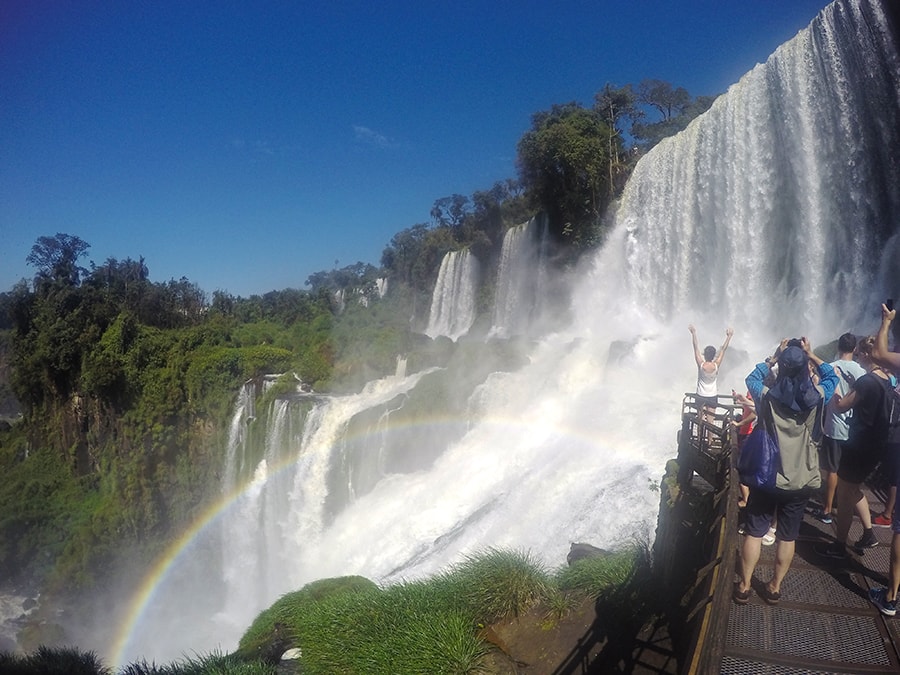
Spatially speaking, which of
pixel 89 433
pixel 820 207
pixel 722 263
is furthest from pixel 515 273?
pixel 89 433

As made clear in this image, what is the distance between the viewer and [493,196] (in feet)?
128

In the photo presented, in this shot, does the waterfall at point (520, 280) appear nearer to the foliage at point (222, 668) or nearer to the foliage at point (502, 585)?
the foliage at point (502, 585)

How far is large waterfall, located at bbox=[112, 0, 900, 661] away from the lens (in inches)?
389

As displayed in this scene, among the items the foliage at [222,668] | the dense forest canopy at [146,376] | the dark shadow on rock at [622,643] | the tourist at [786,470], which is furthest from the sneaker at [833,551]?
the dense forest canopy at [146,376]

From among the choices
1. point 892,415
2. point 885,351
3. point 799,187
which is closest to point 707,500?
point 892,415

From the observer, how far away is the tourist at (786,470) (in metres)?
3.14

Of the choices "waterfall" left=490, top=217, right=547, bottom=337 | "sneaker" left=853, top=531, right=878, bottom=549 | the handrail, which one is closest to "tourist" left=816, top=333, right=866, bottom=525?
"sneaker" left=853, top=531, right=878, bottom=549

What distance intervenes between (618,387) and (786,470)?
31.7ft

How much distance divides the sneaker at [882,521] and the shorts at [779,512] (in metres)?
1.72

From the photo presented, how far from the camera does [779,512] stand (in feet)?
10.9

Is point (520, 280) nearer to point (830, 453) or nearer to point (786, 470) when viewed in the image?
point (830, 453)

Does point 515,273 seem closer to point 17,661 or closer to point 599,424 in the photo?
point 599,424

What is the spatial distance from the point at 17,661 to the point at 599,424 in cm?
989

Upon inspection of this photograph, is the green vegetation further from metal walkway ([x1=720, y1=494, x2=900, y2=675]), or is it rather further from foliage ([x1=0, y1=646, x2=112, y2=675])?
metal walkway ([x1=720, y1=494, x2=900, y2=675])
